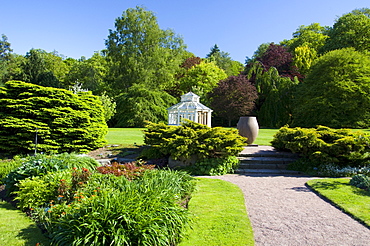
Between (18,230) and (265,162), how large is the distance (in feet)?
21.9

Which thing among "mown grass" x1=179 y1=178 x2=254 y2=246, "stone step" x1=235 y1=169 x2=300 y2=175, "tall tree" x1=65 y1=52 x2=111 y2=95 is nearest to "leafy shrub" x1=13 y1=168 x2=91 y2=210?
"mown grass" x1=179 y1=178 x2=254 y2=246

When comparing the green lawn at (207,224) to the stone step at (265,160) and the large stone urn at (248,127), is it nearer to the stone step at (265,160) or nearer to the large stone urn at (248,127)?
the stone step at (265,160)

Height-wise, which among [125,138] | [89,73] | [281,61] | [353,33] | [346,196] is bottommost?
[346,196]

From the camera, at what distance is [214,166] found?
7.50 meters

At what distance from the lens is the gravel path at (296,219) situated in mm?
3285

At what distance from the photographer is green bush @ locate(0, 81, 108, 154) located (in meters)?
8.58

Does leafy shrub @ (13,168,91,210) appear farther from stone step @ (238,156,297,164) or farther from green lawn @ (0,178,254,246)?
stone step @ (238,156,297,164)

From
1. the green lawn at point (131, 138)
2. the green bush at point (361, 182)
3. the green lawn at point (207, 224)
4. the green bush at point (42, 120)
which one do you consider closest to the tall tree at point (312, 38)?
the green lawn at point (131, 138)

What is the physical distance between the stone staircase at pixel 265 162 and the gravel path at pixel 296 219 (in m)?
1.55

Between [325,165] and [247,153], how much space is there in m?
2.35

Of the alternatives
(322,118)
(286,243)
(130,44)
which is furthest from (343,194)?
(130,44)

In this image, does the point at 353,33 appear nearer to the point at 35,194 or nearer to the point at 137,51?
the point at 137,51

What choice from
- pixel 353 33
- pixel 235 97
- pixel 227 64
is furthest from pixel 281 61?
pixel 227 64

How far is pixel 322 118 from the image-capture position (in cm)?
2056
